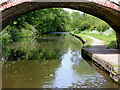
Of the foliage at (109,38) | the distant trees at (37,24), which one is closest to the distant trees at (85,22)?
the distant trees at (37,24)

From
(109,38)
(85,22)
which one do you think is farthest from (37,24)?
(85,22)

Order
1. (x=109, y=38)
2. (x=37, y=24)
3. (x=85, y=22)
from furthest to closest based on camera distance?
(x=85, y=22) < (x=37, y=24) < (x=109, y=38)

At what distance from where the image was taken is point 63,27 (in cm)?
8612

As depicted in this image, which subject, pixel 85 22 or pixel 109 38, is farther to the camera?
pixel 85 22

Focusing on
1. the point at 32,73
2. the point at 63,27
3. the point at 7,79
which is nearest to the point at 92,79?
the point at 32,73

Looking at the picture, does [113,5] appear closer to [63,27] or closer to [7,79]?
[7,79]

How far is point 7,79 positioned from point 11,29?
17.1m

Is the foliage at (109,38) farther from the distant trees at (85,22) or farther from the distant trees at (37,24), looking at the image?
the distant trees at (85,22)

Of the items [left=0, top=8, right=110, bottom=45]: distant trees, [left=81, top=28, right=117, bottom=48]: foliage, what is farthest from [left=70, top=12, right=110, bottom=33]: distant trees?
[left=81, top=28, right=117, bottom=48]: foliage

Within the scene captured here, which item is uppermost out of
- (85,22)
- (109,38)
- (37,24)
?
(85,22)

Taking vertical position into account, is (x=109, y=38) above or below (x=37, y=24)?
below

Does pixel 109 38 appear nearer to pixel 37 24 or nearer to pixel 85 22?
pixel 37 24

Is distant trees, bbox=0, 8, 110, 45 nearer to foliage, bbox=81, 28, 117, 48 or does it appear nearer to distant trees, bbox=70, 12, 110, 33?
distant trees, bbox=70, 12, 110, 33

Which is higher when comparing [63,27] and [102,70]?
[63,27]
